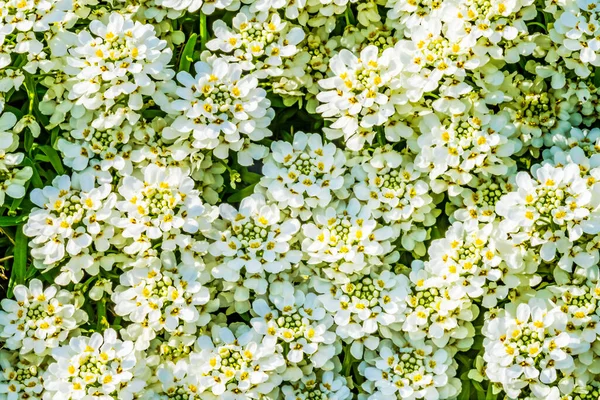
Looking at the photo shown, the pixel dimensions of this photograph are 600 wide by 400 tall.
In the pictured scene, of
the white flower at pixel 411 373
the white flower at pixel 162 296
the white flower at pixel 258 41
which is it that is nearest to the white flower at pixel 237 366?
the white flower at pixel 162 296

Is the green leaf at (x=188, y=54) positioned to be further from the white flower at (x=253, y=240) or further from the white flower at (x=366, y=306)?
the white flower at (x=366, y=306)

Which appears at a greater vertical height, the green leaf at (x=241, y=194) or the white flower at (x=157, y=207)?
the white flower at (x=157, y=207)

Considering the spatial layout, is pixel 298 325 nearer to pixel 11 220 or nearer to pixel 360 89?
pixel 360 89

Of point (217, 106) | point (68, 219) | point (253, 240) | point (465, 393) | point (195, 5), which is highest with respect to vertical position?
point (195, 5)

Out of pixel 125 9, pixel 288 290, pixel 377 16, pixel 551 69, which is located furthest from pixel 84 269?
pixel 551 69

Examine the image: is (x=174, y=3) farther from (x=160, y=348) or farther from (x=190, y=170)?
(x=160, y=348)

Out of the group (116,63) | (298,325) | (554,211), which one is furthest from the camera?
(298,325)

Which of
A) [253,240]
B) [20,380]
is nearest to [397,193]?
[253,240]
